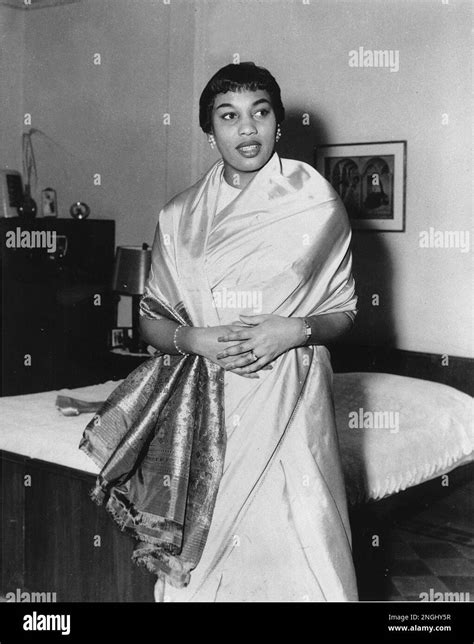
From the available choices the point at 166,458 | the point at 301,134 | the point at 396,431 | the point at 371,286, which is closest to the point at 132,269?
the point at 301,134

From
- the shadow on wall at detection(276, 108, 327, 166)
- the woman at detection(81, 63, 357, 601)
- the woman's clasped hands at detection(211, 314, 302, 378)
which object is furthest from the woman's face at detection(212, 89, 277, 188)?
the shadow on wall at detection(276, 108, 327, 166)

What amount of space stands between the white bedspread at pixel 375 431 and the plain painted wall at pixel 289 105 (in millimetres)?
593

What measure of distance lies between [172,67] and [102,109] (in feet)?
2.35

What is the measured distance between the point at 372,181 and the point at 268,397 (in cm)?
289

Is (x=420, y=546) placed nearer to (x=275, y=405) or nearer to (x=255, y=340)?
(x=275, y=405)

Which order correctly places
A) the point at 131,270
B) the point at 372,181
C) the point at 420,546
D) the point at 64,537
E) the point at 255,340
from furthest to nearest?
1. the point at 131,270
2. the point at 372,181
3. the point at 420,546
4. the point at 64,537
5. the point at 255,340

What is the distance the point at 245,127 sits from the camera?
81.7 inches

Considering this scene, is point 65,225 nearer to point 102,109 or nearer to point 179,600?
point 102,109

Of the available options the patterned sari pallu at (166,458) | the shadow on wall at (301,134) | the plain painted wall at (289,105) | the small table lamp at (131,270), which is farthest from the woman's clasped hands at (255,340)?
the small table lamp at (131,270)

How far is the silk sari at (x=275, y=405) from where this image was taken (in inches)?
82.7

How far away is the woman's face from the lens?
2.09 m
